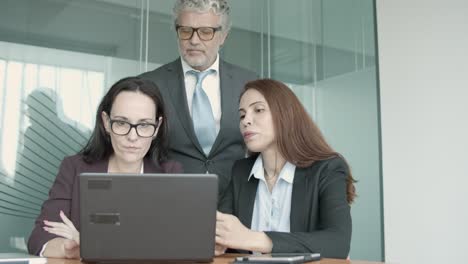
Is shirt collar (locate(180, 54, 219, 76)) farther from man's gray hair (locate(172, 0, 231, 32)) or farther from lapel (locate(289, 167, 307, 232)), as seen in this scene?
lapel (locate(289, 167, 307, 232))

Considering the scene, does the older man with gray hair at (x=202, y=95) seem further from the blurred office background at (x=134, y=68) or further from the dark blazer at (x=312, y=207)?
the blurred office background at (x=134, y=68)

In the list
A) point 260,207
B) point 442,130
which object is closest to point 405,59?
point 442,130

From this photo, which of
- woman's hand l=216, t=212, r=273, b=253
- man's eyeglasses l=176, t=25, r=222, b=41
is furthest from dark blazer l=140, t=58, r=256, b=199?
woman's hand l=216, t=212, r=273, b=253

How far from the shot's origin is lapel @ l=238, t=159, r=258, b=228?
7.00ft

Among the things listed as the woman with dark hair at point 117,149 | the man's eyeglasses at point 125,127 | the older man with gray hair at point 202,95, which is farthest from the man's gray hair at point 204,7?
the man's eyeglasses at point 125,127

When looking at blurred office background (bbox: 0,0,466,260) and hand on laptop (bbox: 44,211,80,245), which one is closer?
hand on laptop (bbox: 44,211,80,245)

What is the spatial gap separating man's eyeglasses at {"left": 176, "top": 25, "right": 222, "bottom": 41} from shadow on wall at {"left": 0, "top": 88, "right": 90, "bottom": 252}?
1190mm

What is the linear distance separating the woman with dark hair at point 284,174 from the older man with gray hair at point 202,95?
0.37 m

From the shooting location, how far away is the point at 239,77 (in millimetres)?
2873

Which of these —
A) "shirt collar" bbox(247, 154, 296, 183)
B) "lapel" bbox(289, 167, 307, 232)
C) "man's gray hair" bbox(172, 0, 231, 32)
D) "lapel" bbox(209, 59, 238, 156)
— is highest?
"man's gray hair" bbox(172, 0, 231, 32)

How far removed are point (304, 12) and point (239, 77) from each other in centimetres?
196

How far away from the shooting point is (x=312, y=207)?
200 centimetres

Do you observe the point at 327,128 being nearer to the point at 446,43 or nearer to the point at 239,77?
the point at 446,43

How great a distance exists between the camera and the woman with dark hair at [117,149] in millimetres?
2021
